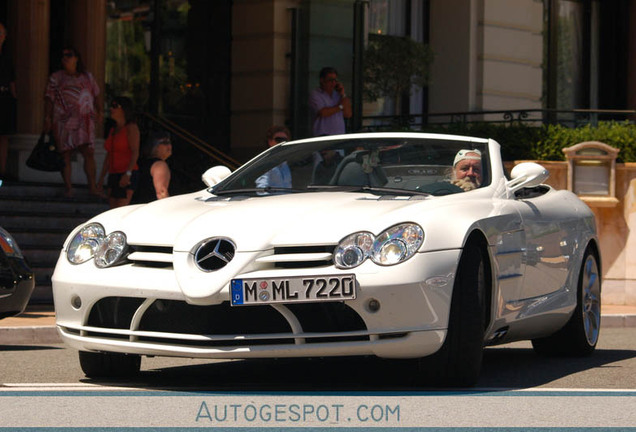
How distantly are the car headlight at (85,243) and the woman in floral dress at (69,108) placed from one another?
846cm

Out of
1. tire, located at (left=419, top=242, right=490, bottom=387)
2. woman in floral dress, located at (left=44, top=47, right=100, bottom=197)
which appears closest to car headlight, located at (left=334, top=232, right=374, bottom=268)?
tire, located at (left=419, top=242, right=490, bottom=387)

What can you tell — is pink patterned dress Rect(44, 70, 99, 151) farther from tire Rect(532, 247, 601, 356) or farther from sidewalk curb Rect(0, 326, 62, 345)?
tire Rect(532, 247, 601, 356)

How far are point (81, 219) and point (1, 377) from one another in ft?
26.1

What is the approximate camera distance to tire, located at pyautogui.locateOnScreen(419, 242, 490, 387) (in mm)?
7289

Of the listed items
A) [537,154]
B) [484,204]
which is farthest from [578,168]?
[484,204]

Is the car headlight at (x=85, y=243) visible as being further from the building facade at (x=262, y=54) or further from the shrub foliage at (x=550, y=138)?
the shrub foliage at (x=550, y=138)

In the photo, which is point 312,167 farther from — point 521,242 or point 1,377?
point 1,377

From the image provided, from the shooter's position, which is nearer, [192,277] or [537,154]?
[192,277]

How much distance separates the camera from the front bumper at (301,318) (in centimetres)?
706

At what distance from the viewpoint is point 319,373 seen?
8.23 metres

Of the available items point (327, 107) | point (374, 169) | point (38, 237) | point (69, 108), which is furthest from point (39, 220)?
point (374, 169)

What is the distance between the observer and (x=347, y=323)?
23.5 feet

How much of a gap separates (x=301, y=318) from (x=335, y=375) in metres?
1.03

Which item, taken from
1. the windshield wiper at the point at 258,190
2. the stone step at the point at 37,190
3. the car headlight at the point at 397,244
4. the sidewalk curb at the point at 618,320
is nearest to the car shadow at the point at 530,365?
the car headlight at the point at 397,244
